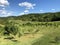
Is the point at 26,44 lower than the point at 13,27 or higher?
lower

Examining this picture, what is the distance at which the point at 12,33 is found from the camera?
4672 centimetres

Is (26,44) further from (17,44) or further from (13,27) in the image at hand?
(13,27)

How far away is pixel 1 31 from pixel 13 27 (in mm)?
5721

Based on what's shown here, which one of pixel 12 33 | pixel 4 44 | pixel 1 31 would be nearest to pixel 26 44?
pixel 4 44

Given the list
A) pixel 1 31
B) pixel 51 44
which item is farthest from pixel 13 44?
pixel 1 31

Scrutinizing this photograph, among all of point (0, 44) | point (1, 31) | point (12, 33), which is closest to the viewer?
point (0, 44)

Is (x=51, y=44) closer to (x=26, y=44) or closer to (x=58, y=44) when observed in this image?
(x=58, y=44)

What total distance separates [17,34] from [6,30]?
365 cm

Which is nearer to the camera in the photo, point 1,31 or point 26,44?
point 26,44

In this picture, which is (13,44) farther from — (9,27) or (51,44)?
(9,27)

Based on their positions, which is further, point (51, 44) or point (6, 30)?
point (6, 30)

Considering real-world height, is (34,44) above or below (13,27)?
below

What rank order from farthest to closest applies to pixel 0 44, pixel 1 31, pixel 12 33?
pixel 1 31 < pixel 12 33 < pixel 0 44

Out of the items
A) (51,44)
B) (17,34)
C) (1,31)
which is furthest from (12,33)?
(51,44)
